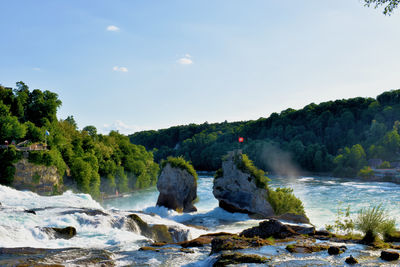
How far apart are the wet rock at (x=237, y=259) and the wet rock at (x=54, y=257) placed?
3.68 meters

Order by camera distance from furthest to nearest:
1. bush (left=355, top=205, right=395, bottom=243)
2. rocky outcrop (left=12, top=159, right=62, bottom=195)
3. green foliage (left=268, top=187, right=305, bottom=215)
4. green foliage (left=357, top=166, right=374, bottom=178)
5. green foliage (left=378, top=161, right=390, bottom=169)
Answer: green foliage (left=378, top=161, right=390, bottom=169)
green foliage (left=357, top=166, right=374, bottom=178)
rocky outcrop (left=12, top=159, right=62, bottom=195)
green foliage (left=268, top=187, right=305, bottom=215)
bush (left=355, top=205, right=395, bottom=243)

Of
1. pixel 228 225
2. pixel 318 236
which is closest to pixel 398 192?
pixel 228 225

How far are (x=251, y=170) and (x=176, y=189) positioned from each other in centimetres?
867

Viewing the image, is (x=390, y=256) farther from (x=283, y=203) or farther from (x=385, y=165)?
(x=385, y=165)

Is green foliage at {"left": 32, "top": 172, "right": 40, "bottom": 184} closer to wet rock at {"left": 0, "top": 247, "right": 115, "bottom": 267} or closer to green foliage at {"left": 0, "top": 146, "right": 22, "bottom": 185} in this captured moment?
green foliage at {"left": 0, "top": 146, "right": 22, "bottom": 185}

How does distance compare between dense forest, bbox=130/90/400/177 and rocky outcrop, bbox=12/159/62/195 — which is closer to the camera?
rocky outcrop, bbox=12/159/62/195

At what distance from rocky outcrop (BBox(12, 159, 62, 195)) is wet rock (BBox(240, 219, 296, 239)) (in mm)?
32635

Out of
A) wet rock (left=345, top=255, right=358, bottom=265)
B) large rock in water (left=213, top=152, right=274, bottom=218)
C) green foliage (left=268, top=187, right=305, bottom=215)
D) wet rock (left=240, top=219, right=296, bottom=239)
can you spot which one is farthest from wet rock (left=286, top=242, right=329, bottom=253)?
green foliage (left=268, top=187, right=305, bottom=215)

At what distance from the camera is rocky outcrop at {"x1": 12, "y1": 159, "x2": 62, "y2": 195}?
38250 millimetres

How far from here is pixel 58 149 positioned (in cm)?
4691

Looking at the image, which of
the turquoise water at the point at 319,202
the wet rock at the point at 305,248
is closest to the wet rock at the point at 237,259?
the wet rock at the point at 305,248

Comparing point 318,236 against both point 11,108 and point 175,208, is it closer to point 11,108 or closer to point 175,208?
point 175,208

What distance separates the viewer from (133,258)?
1135 centimetres

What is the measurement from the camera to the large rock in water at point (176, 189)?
3728cm
